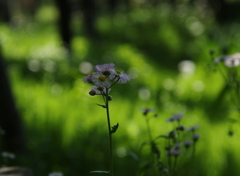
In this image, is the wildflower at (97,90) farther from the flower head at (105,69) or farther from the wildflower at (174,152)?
the wildflower at (174,152)

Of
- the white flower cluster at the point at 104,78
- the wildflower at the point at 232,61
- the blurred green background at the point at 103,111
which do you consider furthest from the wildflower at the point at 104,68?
the wildflower at the point at 232,61

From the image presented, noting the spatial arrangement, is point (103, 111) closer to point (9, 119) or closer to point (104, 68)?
point (9, 119)

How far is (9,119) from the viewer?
316 cm

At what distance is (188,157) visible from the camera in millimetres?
3021

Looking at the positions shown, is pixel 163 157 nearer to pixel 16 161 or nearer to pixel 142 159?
A: pixel 142 159

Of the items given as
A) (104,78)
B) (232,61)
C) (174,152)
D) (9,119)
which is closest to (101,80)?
(104,78)

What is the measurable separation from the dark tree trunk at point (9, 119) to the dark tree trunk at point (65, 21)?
455 cm

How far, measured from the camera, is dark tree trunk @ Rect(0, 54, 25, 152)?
3.12m

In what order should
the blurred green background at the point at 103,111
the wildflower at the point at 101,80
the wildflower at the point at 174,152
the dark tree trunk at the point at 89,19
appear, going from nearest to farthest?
the wildflower at the point at 101,80
the wildflower at the point at 174,152
the blurred green background at the point at 103,111
the dark tree trunk at the point at 89,19

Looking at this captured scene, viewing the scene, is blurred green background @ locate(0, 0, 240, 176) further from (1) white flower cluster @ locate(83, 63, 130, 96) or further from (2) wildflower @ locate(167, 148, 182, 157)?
(1) white flower cluster @ locate(83, 63, 130, 96)

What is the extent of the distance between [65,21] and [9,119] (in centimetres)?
478

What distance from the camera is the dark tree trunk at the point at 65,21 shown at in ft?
24.6

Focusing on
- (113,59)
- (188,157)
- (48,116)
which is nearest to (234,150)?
(188,157)

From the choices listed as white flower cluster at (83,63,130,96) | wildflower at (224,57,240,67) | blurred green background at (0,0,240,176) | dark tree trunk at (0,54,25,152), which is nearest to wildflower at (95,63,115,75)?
white flower cluster at (83,63,130,96)
